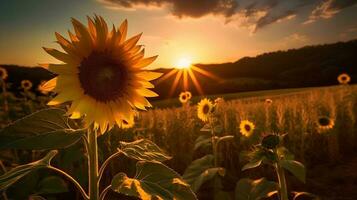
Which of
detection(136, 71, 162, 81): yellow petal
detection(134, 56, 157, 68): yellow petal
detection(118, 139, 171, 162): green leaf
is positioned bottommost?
detection(118, 139, 171, 162): green leaf

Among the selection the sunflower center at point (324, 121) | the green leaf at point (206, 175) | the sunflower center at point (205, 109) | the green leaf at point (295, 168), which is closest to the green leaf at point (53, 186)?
the green leaf at point (206, 175)

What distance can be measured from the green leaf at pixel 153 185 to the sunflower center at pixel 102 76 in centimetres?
36

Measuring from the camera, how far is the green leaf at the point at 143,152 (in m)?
1.19

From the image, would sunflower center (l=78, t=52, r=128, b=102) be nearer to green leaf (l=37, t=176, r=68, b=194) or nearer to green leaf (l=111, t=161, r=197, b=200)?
green leaf (l=111, t=161, r=197, b=200)

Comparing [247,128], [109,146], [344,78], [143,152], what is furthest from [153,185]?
[344,78]

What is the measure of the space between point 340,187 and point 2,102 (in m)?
4.03

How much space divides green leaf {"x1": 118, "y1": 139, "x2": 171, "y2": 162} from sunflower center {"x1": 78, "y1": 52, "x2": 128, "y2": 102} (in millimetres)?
272

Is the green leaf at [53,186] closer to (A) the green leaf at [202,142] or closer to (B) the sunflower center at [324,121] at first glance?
(A) the green leaf at [202,142]

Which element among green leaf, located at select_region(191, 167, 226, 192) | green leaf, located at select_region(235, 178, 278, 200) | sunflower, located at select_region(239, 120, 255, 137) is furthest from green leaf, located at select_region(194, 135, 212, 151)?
green leaf, located at select_region(235, 178, 278, 200)

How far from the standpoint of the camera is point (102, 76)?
58.1 inches

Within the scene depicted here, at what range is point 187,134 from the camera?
5.19 meters

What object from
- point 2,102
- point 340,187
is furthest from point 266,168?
point 2,102

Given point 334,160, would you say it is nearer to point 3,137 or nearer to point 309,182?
point 309,182

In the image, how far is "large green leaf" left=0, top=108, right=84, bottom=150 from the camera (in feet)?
3.48
